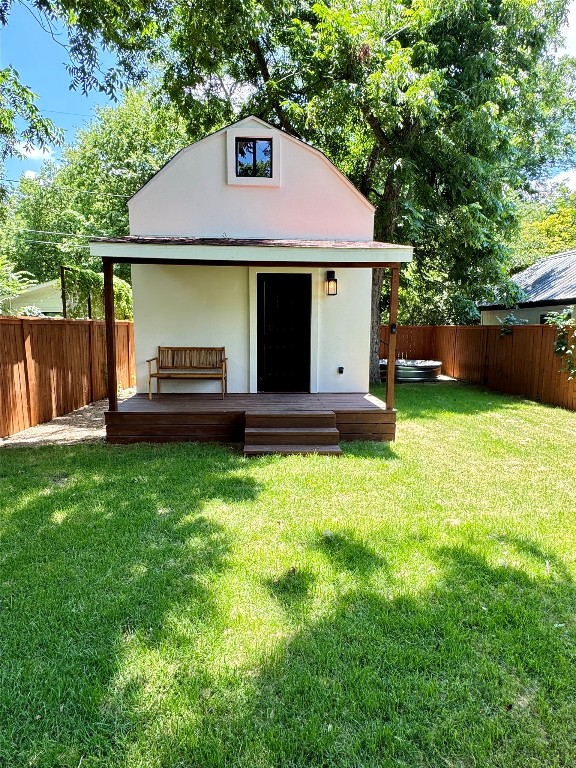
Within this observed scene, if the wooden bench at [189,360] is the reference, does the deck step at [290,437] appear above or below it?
below

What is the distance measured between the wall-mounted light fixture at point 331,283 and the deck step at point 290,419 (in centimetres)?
279

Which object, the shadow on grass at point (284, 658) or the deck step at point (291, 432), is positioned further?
the deck step at point (291, 432)

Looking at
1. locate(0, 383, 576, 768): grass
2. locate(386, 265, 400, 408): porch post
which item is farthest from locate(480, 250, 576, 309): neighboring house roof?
locate(0, 383, 576, 768): grass

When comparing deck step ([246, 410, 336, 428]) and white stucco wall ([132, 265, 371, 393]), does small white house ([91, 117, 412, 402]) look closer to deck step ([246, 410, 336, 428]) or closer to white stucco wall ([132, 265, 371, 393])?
white stucco wall ([132, 265, 371, 393])

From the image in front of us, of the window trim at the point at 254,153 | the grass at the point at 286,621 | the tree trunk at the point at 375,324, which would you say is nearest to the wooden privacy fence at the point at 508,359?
the tree trunk at the point at 375,324

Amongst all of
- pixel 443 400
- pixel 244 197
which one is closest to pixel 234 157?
pixel 244 197

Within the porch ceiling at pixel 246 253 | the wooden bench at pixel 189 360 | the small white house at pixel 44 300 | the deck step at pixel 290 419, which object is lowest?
the deck step at pixel 290 419

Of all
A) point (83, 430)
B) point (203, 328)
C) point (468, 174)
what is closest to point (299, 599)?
point (83, 430)

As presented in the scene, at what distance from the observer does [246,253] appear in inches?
245

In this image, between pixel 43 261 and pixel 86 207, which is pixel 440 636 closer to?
pixel 86 207

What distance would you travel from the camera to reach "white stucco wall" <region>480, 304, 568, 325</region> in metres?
13.8

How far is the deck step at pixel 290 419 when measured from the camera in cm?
634

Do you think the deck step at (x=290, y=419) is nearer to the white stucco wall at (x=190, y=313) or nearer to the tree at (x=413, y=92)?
the white stucco wall at (x=190, y=313)

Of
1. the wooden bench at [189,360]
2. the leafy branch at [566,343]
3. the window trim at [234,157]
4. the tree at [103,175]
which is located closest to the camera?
the window trim at [234,157]
